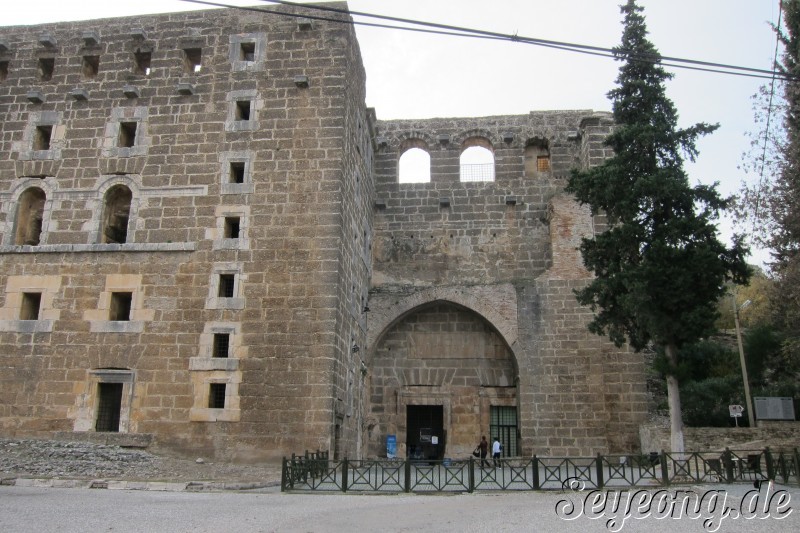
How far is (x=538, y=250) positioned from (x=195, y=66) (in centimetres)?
1115

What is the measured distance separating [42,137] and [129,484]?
394 inches

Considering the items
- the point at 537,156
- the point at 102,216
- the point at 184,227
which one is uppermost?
the point at 537,156

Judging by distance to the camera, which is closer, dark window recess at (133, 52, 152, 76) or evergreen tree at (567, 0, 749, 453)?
evergreen tree at (567, 0, 749, 453)

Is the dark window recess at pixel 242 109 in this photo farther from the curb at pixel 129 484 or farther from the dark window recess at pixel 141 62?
the curb at pixel 129 484

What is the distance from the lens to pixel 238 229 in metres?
17.2

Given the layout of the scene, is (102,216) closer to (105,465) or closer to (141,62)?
(141,62)

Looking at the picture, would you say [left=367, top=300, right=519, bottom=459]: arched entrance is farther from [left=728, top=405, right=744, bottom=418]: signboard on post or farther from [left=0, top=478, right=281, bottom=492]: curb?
[left=0, top=478, right=281, bottom=492]: curb

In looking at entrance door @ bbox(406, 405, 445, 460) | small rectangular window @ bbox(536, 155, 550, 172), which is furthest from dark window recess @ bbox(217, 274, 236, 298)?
small rectangular window @ bbox(536, 155, 550, 172)

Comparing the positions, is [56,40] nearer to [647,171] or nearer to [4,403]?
[4,403]

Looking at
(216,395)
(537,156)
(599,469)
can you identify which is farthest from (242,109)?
Answer: (599,469)

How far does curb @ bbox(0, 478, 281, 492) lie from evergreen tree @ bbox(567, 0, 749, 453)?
8472 millimetres

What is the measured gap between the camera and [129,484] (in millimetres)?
13383

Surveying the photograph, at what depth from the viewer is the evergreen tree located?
1441cm

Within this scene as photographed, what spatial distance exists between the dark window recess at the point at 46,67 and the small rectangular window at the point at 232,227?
21.9 ft
